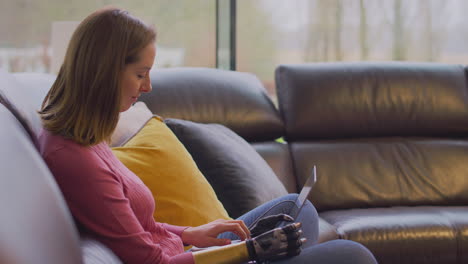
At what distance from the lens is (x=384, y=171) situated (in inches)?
110

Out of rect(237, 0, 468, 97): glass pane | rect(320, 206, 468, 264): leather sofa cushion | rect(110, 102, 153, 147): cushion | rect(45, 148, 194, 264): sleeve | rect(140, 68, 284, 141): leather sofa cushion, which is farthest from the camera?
rect(237, 0, 468, 97): glass pane

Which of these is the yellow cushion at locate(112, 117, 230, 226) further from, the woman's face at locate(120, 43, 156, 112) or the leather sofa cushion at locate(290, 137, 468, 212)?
the leather sofa cushion at locate(290, 137, 468, 212)

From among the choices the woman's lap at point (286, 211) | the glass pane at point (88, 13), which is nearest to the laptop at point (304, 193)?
the woman's lap at point (286, 211)

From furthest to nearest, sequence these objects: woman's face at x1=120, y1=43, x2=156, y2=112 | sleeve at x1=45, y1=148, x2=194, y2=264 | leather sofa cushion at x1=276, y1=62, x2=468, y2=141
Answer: leather sofa cushion at x1=276, y1=62, x2=468, y2=141 < woman's face at x1=120, y1=43, x2=156, y2=112 < sleeve at x1=45, y1=148, x2=194, y2=264

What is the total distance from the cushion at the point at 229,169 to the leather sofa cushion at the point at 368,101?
0.58m

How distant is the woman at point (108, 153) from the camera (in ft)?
4.21

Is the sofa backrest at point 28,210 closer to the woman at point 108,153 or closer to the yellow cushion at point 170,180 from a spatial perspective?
the woman at point 108,153

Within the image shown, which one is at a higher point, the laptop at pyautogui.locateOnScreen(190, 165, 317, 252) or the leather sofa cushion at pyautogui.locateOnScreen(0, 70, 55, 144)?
the leather sofa cushion at pyautogui.locateOnScreen(0, 70, 55, 144)

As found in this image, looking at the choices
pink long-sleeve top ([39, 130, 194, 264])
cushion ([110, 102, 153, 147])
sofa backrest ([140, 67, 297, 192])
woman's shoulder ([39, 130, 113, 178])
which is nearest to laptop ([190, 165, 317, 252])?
pink long-sleeve top ([39, 130, 194, 264])

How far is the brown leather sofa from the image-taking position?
2357 millimetres

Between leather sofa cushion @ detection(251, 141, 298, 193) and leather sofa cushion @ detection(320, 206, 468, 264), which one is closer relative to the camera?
leather sofa cushion @ detection(320, 206, 468, 264)

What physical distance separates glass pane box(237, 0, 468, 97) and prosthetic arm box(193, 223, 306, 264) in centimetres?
238

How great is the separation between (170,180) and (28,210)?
38.5 inches

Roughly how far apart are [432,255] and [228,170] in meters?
0.78
